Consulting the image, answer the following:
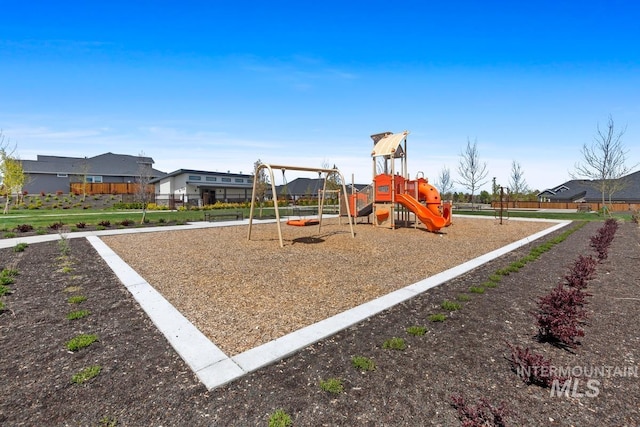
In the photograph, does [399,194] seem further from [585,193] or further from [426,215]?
[585,193]

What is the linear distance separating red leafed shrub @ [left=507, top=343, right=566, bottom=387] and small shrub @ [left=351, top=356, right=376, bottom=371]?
1475 millimetres

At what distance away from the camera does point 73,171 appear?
46.1 metres

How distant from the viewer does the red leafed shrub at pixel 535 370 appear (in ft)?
9.68

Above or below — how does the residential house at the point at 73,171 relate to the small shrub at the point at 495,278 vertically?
above

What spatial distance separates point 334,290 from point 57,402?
13.9ft

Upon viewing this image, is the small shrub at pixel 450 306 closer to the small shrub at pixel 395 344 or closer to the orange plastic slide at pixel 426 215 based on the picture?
the small shrub at pixel 395 344

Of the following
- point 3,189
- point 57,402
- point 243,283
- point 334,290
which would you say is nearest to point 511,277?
point 334,290

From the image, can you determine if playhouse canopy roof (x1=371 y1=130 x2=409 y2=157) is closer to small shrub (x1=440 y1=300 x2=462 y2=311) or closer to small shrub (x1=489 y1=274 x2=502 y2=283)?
small shrub (x1=489 y1=274 x2=502 y2=283)

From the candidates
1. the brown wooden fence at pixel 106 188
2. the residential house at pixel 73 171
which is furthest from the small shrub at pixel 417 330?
the brown wooden fence at pixel 106 188

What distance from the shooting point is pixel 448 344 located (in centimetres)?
381

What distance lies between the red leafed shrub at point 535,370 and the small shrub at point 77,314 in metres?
5.77

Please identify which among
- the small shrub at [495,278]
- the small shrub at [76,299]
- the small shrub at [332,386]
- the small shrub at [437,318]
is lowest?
the small shrub at [332,386]

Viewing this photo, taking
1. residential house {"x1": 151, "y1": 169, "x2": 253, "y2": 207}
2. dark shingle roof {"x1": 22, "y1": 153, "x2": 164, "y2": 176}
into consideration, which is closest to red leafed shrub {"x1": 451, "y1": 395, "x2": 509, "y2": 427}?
residential house {"x1": 151, "y1": 169, "x2": 253, "y2": 207}

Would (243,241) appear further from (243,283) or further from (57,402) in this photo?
(57,402)
